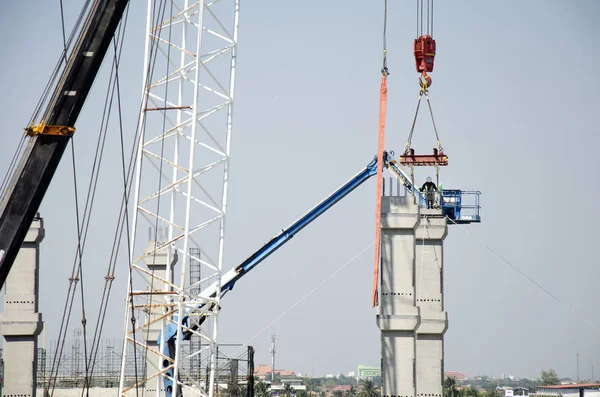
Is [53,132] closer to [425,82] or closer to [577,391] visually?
[425,82]

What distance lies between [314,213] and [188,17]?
647 inches

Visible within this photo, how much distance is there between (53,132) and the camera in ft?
98.4

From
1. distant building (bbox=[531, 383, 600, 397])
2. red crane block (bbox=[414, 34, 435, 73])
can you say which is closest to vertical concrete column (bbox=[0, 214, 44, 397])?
red crane block (bbox=[414, 34, 435, 73])

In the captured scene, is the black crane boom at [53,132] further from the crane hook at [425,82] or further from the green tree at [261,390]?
the green tree at [261,390]

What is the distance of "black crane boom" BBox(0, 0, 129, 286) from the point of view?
29422mm

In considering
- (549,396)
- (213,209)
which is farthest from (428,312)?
(549,396)

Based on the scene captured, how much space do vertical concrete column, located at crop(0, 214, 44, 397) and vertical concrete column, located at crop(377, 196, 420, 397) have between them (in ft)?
43.5

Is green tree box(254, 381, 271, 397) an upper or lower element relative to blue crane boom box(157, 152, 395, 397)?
→ lower

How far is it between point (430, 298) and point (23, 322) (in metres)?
16.9

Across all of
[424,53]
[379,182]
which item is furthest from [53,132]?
[424,53]

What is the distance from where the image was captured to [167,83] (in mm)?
42312

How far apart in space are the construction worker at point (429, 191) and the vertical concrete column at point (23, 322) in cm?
1942

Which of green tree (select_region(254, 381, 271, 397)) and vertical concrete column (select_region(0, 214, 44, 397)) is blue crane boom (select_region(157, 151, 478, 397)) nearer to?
vertical concrete column (select_region(0, 214, 44, 397))

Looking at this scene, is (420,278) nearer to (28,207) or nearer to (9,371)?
(9,371)
